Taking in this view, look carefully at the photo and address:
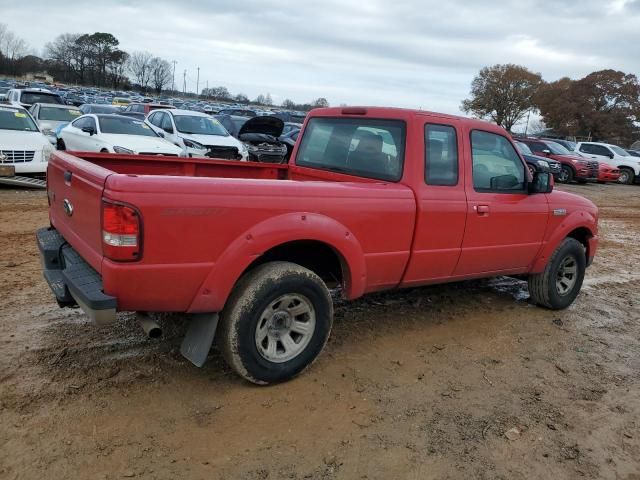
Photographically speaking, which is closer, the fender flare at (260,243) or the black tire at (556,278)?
the fender flare at (260,243)

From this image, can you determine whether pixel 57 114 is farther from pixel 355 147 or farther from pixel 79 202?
pixel 79 202

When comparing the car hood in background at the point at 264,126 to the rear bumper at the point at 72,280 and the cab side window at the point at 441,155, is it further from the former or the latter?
the rear bumper at the point at 72,280

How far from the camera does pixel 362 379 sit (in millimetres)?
3902

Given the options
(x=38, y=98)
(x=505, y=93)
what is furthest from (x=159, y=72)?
(x=38, y=98)

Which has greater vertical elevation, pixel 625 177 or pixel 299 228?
pixel 299 228

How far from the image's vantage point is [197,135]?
1399cm

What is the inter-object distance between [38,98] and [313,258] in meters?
19.1

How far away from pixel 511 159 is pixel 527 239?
75 cm

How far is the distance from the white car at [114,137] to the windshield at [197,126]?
1.39m

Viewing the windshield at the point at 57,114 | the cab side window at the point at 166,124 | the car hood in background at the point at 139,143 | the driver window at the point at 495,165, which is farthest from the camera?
the windshield at the point at 57,114

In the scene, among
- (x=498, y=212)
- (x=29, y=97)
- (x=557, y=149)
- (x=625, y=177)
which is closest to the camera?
(x=498, y=212)

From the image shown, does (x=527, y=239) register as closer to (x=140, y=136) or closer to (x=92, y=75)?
(x=140, y=136)

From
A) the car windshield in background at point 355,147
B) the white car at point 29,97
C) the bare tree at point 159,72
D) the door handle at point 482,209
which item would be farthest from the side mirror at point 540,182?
the bare tree at point 159,72

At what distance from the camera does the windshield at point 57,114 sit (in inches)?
637
